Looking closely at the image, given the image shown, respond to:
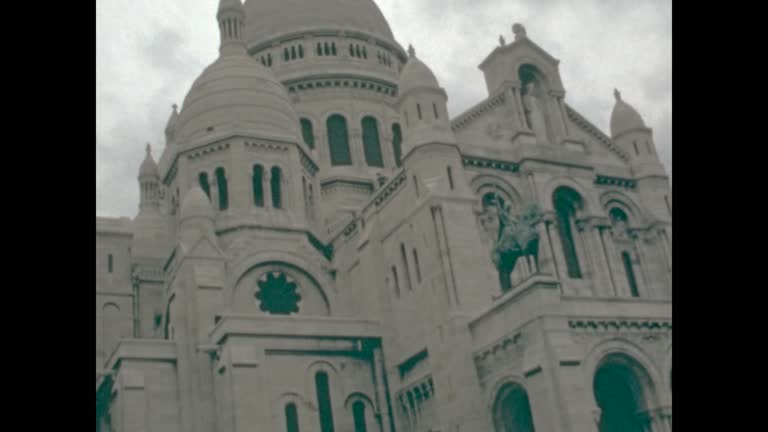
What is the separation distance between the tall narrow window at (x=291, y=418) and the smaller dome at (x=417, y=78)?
44.3 ft

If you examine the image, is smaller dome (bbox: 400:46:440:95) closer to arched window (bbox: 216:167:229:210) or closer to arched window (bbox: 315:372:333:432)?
arched window (bbox: 216:167:229:210)

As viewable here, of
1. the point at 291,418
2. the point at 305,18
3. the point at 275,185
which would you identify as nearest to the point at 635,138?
the point at 275,185

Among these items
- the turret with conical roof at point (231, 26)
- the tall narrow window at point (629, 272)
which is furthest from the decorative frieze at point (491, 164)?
the turret with conical roof at point (231, 26)

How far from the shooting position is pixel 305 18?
55562 mm

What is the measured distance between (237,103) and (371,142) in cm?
1194

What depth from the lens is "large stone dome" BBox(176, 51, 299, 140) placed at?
134ft

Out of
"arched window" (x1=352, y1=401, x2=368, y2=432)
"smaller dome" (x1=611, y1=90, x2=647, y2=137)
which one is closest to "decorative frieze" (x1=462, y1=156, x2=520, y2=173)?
"smaller dome" (x1=611, y1=90, x2=647, y2=137)

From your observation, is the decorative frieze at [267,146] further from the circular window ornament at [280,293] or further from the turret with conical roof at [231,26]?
the turret with conical roof at [231,26]

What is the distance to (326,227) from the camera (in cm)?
4231

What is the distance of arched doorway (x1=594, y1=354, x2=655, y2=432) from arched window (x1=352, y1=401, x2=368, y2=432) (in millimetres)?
9097
